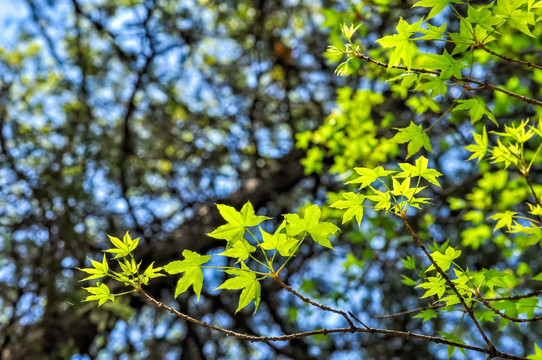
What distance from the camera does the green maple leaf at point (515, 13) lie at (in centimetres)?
131

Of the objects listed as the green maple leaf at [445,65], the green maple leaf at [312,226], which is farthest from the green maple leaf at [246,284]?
the green maple leaf at [445,65]

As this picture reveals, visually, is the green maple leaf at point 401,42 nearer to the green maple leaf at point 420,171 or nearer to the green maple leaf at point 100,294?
the green maple leaf at point 420,171

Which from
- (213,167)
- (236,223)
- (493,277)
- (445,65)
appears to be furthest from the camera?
(213,167)

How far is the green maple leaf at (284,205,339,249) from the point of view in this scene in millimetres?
1291

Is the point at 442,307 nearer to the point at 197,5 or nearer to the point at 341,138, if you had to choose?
the point at 341,138

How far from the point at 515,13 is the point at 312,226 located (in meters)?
0.80

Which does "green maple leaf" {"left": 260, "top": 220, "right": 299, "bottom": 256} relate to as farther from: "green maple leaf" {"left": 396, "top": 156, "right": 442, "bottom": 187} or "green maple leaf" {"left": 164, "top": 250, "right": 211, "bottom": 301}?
"green maple leaf" {"left": 396, "top": 156, "right": 442, "bottom": 187}

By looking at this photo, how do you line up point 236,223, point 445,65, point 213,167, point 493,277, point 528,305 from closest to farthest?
point 236,223, point 445,65, point 493,277, point 528,305, point 213,167

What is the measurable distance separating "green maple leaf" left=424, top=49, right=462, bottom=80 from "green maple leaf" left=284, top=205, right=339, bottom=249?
0.52m

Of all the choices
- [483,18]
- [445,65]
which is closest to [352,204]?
[445,65]

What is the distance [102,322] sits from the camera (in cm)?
363

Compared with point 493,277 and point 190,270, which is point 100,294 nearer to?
point 190,270

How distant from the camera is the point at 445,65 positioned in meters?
1.38

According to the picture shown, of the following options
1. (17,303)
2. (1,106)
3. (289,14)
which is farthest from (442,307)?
(289,14)
